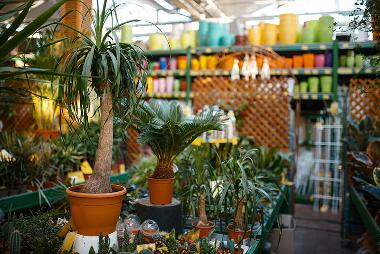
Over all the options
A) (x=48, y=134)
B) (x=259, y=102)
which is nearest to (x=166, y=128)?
(x=48, y=134)

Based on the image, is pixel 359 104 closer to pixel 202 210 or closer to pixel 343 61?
pixel 343 61

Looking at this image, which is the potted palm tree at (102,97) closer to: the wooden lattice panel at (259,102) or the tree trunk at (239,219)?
the tree trunk at (239,219)

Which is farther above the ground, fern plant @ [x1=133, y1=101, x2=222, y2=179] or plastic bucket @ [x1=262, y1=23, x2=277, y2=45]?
plastic bucket @ [x1=262, y1=23, x2=277, y2=45]

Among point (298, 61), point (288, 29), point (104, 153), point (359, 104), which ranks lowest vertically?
point (104, 153)

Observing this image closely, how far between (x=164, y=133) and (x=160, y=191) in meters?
0.34

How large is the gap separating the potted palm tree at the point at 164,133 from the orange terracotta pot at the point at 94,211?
19.7 inches

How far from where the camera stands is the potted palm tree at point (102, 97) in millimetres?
1591

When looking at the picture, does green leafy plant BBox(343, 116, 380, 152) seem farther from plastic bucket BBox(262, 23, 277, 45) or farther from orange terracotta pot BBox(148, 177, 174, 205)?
orange terracotta pot BBox(148, 177, 174, 205)

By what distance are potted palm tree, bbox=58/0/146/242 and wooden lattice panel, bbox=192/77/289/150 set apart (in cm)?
381

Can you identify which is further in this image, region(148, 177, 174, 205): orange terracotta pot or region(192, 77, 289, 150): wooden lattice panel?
region(192, 77, 289, 150): wooden lattice panel

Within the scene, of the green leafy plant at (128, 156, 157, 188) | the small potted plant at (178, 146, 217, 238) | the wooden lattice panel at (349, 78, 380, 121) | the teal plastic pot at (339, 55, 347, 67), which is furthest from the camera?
the teal plastic pot at (339, 55, 347, 67)

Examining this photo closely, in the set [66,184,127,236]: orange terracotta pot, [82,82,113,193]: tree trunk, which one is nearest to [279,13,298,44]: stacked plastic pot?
[82,82,113,193]: tree trunk

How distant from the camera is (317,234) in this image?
476 centimetres

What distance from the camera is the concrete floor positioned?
414cm
